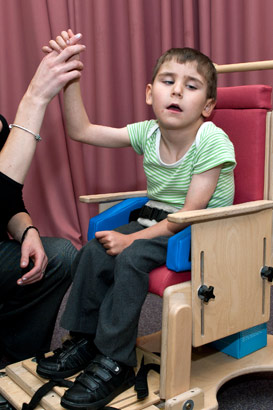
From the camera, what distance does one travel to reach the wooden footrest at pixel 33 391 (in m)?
1.17

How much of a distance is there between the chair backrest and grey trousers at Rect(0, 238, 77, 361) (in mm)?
563

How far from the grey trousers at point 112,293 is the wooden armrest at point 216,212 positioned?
6.0 inches

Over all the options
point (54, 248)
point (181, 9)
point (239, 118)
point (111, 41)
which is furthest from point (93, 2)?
point (54, 248)

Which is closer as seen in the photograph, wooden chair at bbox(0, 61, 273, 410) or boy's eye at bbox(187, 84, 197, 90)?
wooden chair at bbox(0, 61, 273, 410)

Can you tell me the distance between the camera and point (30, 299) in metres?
1.49

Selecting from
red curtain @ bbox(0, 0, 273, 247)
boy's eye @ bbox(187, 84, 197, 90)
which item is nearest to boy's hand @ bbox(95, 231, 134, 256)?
boy's eye @ bbox(187, 84, 197, 90)

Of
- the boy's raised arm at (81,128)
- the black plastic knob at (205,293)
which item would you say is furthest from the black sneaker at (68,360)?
the boy's raised arm at (81,128)

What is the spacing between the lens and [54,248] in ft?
4.91

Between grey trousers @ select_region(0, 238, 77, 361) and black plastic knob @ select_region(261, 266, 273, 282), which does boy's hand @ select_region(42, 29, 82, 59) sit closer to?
grey trousers @ select_region(0, 238, 77, 361)

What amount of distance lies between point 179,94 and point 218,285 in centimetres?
51

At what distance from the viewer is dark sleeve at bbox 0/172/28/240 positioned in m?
1.28

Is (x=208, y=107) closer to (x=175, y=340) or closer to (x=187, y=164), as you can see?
(x=187, y=164)

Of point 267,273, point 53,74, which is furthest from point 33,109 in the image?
point 267,273

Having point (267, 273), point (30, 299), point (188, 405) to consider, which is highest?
point (267, 273)
